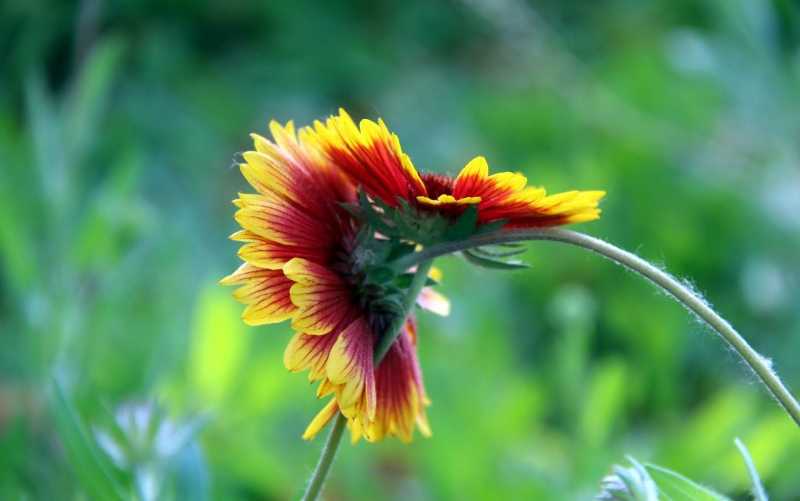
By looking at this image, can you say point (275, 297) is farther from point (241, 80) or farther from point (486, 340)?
point (241, 80)

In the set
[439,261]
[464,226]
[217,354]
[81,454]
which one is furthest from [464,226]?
[439,261]

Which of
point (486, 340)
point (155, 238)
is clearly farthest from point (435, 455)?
point (155, 238)

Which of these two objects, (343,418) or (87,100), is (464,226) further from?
(87,100)

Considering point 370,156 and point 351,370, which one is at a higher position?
point 370,156

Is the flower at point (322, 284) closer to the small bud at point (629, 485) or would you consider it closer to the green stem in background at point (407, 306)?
the green stem in background at point (407, 306)

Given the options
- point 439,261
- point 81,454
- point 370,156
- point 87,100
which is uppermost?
point 439,261

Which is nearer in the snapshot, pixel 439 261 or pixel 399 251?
pixel 399 251

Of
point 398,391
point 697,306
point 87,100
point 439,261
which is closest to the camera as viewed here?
point 697,306

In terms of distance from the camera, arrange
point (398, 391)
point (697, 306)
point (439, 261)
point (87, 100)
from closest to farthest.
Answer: point (697, 306), point (398, 391), point (87, 100), point (439, 261)
